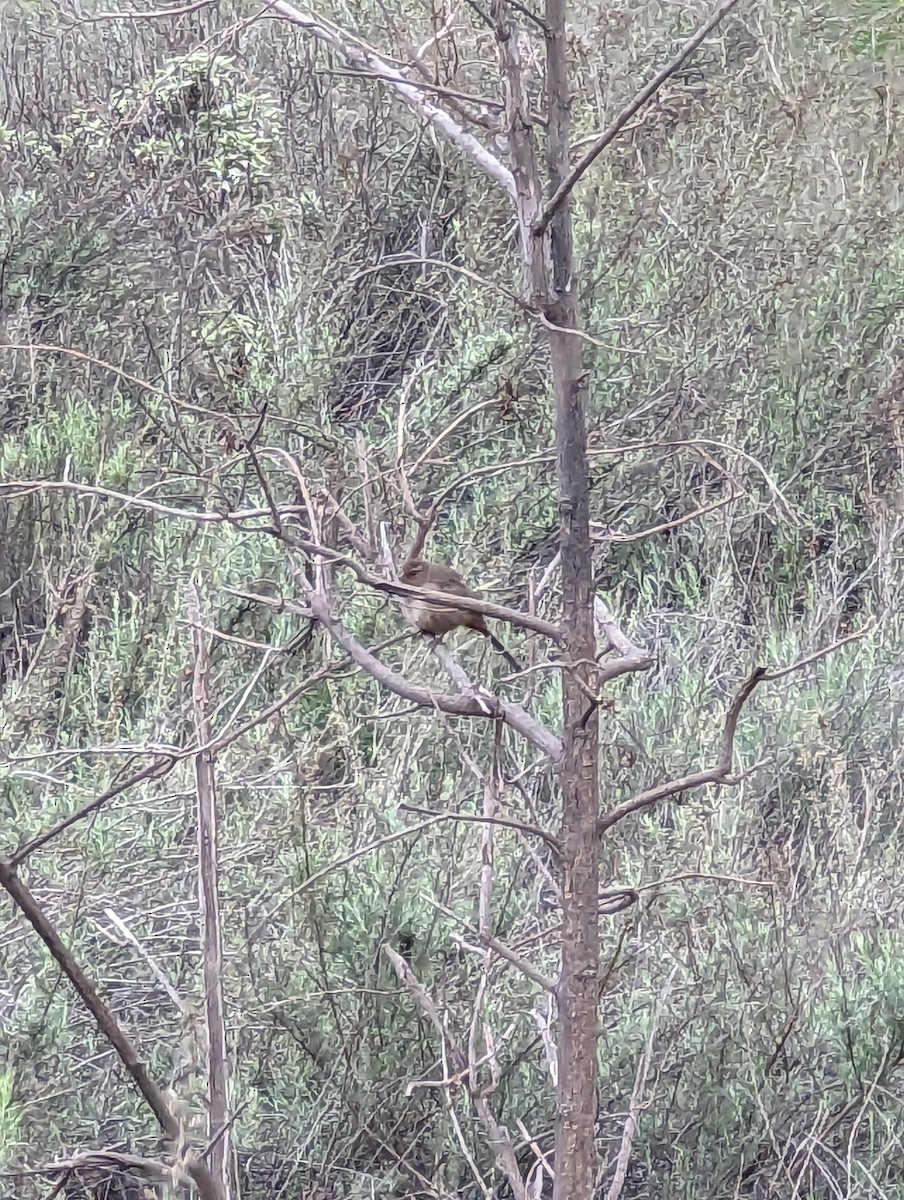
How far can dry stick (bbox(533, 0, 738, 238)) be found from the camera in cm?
104

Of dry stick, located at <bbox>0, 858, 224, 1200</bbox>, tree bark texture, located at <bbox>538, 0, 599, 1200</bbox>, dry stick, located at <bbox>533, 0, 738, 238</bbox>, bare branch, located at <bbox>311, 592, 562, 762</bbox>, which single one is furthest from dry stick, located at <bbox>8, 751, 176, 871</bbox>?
dry stick, located at <bbox>533, 0, 738, 238</bbox>

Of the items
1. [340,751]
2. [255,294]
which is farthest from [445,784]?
[255,294]

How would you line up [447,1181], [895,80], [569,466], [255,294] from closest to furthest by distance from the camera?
[569,466] → [447,1181] → [255,294] → [895,80]

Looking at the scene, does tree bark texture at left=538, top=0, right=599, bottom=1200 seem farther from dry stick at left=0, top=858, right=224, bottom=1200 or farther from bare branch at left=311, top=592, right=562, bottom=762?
dry stick at left=0, top=858, right=224, bottom=1200

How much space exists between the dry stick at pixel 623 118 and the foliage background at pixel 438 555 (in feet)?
0.92

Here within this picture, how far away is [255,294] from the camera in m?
4.70

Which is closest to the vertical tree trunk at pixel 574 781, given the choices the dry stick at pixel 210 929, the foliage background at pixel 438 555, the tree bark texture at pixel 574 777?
the tree bark texture at pixel 574 777

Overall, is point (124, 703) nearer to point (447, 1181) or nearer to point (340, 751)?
point (340, 751)

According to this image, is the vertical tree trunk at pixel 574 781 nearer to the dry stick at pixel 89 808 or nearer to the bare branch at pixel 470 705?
the bare branch at pixel 470 705

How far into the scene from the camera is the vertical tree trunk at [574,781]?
3.99 ft

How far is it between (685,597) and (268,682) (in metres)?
1.22

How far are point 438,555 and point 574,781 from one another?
2.90 meters

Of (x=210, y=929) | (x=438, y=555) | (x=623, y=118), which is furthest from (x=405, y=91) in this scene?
(x=438, y=555)

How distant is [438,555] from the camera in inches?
163
